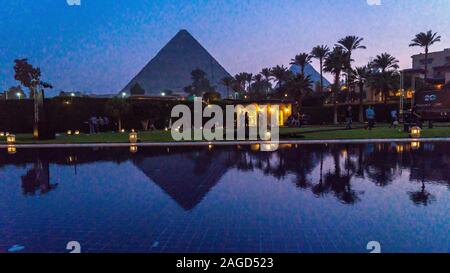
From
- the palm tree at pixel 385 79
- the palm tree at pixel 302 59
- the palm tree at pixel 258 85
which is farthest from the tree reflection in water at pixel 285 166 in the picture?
the palm tree at pixel 258 85

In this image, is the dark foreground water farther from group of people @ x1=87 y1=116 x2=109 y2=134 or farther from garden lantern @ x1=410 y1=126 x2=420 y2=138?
group of people @ x1=87 y1=116 x2=109 y2=134

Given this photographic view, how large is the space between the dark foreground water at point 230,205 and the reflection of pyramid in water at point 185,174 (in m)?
0.03

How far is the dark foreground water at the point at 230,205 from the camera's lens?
12.3 ft

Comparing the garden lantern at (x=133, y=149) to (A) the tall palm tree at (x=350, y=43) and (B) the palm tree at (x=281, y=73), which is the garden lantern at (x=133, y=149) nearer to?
(A) the tall palm tree at (x=350, y=43)

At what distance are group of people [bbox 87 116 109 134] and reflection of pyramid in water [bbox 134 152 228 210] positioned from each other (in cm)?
1329

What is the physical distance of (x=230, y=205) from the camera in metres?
5.27

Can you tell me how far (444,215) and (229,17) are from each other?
29913mm

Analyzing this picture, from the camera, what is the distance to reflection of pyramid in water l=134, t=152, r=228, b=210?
6.03 meters

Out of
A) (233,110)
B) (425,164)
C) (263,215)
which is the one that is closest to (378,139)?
(425,164)

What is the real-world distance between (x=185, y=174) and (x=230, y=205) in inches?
119

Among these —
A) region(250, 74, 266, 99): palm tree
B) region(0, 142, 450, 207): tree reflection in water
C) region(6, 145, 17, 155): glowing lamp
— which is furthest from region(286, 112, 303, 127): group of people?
region(250, 74, 266, 99): palm tree

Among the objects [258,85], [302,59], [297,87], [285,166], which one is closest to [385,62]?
[302,59]

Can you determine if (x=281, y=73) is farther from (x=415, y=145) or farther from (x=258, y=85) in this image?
(x=415, y=145)
